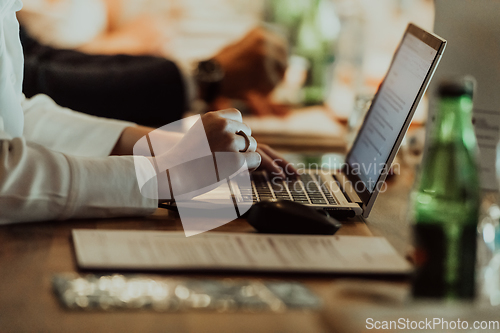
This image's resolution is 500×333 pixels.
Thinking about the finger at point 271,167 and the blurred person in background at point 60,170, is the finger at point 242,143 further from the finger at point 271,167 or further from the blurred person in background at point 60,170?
the finger at point 271,167

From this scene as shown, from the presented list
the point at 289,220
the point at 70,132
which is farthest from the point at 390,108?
the point at 70,132

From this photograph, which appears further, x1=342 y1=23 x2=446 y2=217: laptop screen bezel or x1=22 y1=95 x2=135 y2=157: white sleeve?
x1=22 y1=95 x2=135 y2=157: white sleeve

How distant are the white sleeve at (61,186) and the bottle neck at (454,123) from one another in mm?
383

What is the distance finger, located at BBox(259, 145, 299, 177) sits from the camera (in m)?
0.95

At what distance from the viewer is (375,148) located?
88cm

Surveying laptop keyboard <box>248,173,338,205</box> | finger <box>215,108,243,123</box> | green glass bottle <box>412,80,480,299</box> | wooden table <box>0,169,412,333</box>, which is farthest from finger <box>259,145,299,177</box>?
green glass bottle <box>412,80,480,299</box>

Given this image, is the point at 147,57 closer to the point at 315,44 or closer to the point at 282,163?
the point at 315,44

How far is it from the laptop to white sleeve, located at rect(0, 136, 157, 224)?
0.19m

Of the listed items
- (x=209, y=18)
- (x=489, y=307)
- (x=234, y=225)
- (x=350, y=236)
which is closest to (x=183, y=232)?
(x=234, y=225)

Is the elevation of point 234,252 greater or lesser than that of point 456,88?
lesser

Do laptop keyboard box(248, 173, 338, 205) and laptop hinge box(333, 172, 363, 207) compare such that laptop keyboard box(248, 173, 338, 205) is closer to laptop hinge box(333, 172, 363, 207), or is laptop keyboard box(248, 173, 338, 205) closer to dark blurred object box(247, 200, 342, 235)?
laptop hinge box(333, 172, 363, 207)

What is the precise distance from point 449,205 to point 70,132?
71cm

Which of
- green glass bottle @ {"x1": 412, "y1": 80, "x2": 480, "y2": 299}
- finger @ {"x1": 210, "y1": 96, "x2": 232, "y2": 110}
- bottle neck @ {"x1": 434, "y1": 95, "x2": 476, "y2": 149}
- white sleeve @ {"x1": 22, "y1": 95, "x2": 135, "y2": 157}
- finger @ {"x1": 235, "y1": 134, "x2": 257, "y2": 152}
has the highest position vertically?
bottle neck @ {"x1": 434, "y1": 95, "x2": 476, "y2": 149}

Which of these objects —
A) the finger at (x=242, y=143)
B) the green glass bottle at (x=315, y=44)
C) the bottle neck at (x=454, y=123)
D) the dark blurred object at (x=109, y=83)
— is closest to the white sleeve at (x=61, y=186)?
the finger at (x=242, y=143)
